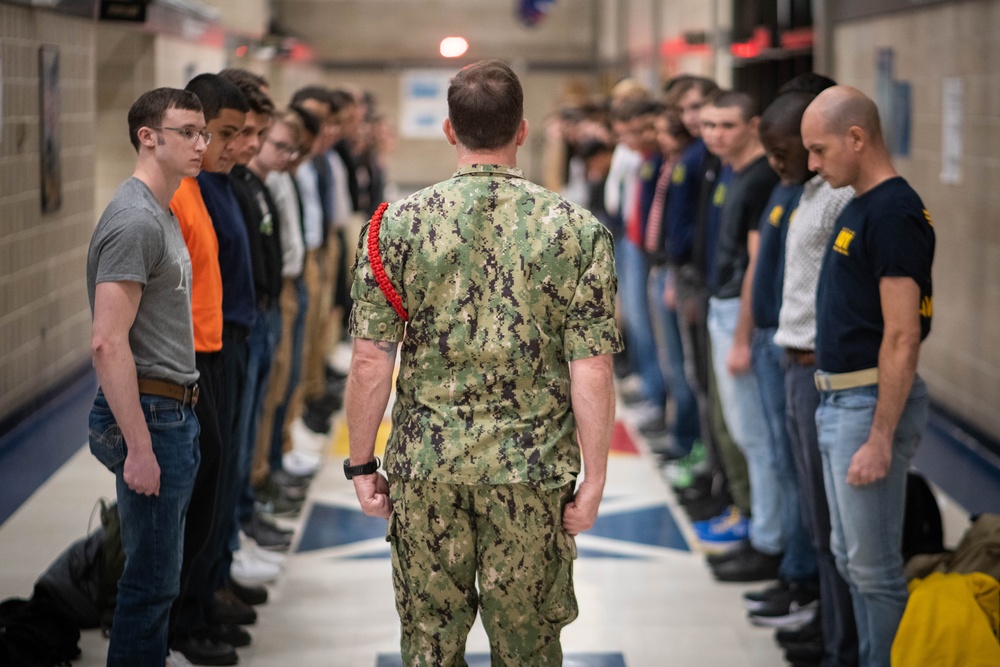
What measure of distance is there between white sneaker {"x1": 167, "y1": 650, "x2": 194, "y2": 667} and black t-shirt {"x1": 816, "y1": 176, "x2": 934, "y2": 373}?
6.77 ft

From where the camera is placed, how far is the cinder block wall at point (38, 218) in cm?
590

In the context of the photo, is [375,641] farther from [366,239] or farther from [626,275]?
[626,275]

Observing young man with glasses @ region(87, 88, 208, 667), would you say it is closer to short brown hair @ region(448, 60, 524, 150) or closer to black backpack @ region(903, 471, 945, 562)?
short brown hair @ region(448, 60, 524, 150)

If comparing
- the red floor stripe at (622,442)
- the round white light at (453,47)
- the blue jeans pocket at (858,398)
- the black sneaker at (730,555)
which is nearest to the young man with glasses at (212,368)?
the blue jeans pocket at (858,398)

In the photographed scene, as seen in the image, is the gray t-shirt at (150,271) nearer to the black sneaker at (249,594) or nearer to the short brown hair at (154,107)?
the short brown hair at (154,107)

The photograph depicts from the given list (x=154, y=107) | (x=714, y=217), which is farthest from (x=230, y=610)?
(x=714, y=217)

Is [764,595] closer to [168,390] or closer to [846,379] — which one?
[846,379]

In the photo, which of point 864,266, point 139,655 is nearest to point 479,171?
point 864,266

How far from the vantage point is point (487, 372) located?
252cm

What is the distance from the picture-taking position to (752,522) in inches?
189

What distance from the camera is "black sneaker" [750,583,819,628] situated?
167 inches

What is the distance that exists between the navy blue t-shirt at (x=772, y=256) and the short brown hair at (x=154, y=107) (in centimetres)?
201

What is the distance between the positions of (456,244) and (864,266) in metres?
1.20

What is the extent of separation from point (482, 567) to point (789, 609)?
6.78 feet
